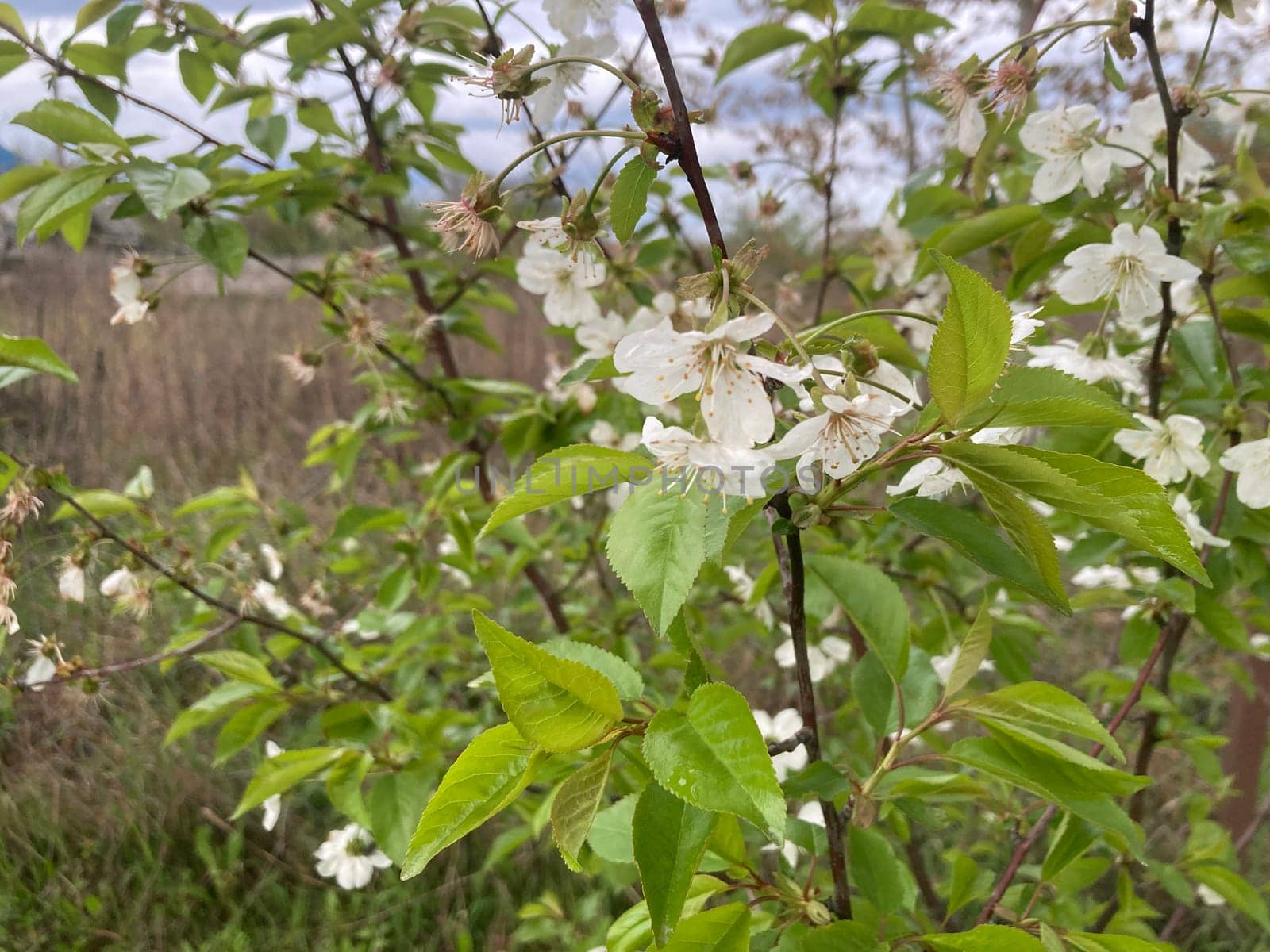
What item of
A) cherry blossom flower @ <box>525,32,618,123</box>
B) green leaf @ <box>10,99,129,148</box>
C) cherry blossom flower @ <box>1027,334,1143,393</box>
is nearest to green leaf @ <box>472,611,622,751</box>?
cherry blossom flower @ <box>525,32,618,123</box>

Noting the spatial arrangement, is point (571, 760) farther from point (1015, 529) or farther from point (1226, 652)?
point (1226, 652)

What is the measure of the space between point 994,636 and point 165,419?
518 cm

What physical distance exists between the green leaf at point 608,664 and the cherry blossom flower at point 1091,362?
24.0 inches

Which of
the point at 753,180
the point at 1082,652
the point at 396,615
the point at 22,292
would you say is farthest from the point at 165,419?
the point at 1082,652

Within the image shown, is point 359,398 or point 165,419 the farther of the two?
point 359,398

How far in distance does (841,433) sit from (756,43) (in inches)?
35.8

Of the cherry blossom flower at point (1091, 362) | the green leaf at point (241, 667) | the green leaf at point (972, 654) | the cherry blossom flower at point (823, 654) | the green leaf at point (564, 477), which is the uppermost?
the cherry blossom flower at point (1091, 362)

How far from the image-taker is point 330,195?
4.31 feet

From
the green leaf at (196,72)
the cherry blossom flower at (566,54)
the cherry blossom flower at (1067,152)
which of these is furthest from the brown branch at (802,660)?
the green leaf at (196,72)

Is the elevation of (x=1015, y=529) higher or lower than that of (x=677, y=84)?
lower

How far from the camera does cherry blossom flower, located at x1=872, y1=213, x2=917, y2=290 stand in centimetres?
156

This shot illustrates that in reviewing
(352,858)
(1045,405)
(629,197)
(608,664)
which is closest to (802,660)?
(608,664)

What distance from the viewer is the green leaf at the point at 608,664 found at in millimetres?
586

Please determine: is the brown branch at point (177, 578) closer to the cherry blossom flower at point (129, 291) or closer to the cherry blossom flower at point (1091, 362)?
the cherry blossom flower at point (129, 291)
